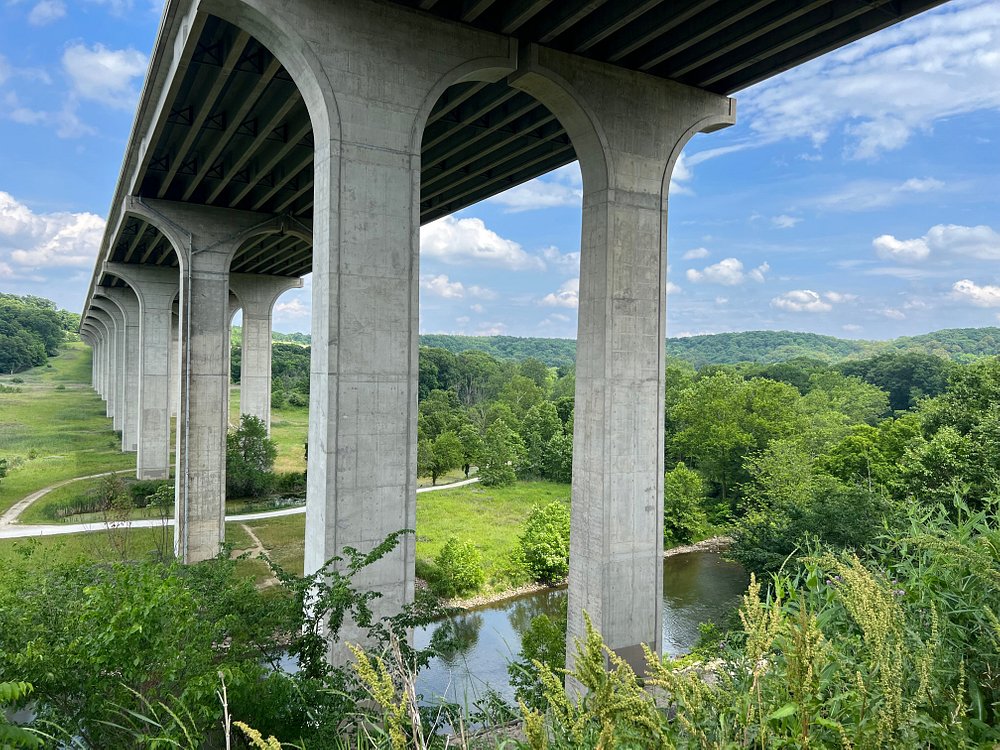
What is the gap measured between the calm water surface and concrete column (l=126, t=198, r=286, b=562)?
9726 mm

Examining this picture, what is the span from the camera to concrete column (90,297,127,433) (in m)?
45.5

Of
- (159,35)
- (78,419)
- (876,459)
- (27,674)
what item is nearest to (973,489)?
(876,459)

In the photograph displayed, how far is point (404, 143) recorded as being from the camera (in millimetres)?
11234

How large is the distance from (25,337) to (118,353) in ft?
229

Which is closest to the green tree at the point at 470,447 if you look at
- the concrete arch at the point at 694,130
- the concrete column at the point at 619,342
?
the concrete column at the point at 619,342

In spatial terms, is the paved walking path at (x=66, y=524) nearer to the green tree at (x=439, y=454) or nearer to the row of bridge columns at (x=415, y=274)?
the green tree at (x=439, y=454)

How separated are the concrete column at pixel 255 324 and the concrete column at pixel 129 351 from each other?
685 cm

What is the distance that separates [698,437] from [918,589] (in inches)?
1603

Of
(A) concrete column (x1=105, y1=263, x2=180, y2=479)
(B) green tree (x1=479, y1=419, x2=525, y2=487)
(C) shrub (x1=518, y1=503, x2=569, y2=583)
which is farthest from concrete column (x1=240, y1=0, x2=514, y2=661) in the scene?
(B) green tree (x1=479, y1=419, x2=525, y2=487)

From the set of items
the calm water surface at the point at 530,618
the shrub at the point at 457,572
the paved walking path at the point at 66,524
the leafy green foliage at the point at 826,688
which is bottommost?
the calm water surface at the point at 530,618

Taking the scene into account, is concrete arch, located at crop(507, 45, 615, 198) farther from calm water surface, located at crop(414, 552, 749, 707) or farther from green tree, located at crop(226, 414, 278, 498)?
green tree, located at crop(226, 414, 278, 498)

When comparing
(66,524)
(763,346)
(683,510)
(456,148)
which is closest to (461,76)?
(456,148)

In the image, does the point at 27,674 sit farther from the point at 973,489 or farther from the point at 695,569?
the point at 695,569

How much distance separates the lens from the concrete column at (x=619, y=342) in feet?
44.1
